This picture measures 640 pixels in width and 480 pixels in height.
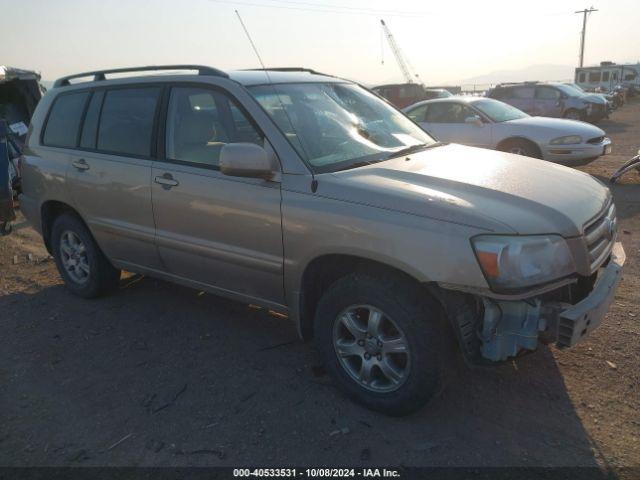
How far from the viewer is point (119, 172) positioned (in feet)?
13.8

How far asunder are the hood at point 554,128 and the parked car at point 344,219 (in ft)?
20.0

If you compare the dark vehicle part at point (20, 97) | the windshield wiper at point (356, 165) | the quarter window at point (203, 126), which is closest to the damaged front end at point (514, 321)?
the windshield wiper at point (356, 165)

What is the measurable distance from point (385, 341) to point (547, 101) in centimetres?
1738

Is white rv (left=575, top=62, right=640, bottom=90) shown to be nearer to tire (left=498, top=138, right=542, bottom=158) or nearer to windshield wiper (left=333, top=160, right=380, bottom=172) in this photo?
tire (left=498, top=138, right=542, bottom=158)

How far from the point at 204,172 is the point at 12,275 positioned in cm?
346

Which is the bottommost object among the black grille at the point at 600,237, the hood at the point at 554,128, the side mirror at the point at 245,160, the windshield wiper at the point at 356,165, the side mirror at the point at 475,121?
the hood at the point at 554,128

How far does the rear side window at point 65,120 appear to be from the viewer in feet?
15.5

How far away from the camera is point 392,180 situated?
3.09m

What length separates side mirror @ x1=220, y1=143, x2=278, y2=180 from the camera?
3.16 metres

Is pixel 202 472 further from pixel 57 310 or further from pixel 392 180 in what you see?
pixel 57 310

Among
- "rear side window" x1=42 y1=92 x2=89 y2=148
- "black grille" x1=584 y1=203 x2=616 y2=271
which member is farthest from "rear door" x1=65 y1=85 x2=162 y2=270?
"black grille" x1=584 y1=203 x2=616 y2=271

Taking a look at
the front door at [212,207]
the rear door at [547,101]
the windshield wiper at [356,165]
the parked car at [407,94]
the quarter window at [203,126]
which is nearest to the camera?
the windshield wiper at [356,165]

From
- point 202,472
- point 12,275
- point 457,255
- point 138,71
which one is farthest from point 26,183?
point 457,255

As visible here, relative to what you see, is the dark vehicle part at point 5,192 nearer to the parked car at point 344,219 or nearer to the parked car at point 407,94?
the parked car at point 344,219
